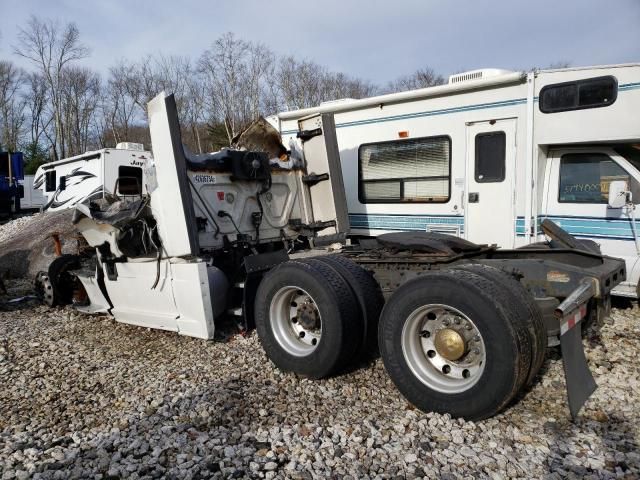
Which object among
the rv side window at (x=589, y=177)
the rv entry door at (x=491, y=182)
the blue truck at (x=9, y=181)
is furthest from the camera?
the blue truck at (x=9, y=181)

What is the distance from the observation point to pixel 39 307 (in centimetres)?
722

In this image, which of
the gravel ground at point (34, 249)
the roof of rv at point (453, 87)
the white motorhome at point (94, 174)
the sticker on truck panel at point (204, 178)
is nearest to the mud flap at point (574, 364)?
the roof of rv at point (453, 87)

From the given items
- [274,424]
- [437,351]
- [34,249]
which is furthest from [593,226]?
[34,249]

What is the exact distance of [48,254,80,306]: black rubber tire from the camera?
699cm

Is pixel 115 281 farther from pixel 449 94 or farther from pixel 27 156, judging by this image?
pixel 27 156

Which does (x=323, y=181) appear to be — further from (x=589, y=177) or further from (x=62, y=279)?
(x=62, y=279)

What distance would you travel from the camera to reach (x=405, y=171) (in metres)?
7.15

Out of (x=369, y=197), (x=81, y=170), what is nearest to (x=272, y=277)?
(x=369, y=197)

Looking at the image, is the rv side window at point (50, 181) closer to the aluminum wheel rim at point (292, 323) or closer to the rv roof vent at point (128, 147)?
the rv roof vent at point (128, 147)

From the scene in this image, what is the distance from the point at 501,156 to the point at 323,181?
229cm

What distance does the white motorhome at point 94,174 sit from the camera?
1187cm

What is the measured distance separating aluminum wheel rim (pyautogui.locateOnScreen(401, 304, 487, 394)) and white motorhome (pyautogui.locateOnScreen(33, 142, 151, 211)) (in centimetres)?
867

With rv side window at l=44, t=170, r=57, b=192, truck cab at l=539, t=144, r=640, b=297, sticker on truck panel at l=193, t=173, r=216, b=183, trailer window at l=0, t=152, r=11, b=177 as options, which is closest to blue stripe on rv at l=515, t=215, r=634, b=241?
truck cab at l=539, t=144, r=640, b=297

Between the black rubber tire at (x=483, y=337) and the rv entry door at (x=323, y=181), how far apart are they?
293 cm
